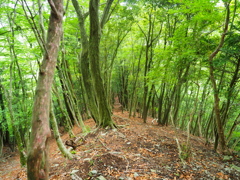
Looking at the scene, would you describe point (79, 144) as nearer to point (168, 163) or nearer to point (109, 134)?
point (109, 134)

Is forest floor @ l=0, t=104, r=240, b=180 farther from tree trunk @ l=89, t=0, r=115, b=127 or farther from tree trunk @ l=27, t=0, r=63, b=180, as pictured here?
tree trunk @ l=27, t=0, r=63, b=180

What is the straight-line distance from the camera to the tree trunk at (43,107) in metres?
1.68

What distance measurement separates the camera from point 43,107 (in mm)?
1789

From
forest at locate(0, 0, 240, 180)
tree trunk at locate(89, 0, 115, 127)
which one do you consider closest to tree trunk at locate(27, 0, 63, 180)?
forest at locate(0, 0, 240, 180)

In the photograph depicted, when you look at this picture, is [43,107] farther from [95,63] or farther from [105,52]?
[105,52]

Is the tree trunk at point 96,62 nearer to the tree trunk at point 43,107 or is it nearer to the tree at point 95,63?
the tree at point 95,63

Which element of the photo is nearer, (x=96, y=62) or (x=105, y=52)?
(x=96, y=62)

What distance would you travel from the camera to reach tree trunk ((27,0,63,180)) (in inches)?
66.2

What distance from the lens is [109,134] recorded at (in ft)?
19.6

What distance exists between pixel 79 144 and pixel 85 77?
365 centimetres

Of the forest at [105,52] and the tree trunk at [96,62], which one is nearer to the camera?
the forest at [105,52]

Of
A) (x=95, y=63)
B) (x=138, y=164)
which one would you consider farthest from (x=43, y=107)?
(x=95, y=63)

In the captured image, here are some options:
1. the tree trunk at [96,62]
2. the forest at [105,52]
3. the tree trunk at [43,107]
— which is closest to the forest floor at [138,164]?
the forest at [105,52]

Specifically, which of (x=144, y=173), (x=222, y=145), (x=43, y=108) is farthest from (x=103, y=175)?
(x=222, y=145)
